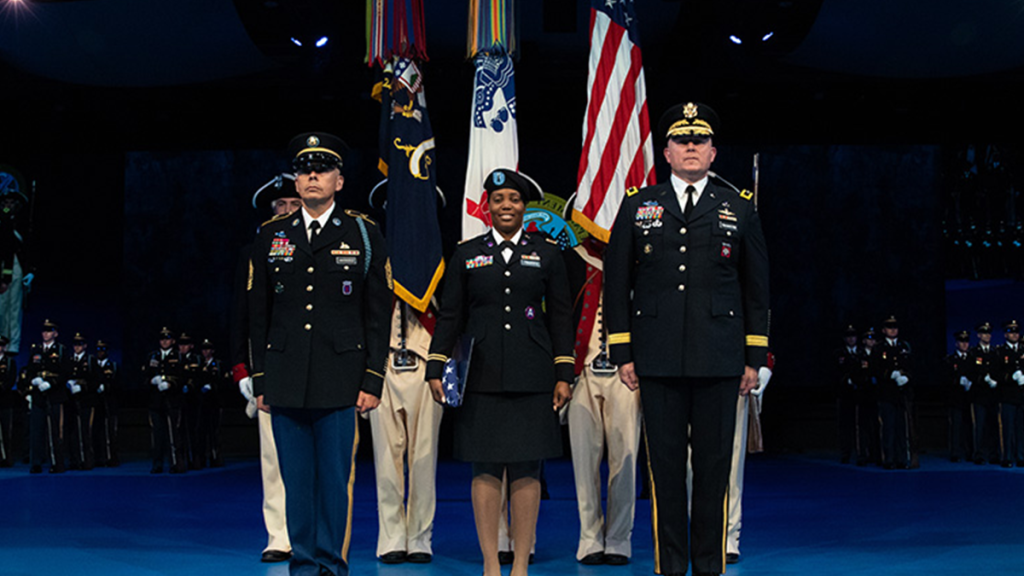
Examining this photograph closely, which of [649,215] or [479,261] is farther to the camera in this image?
[479,261]

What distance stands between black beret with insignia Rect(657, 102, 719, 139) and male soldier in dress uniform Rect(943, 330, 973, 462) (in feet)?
25.8

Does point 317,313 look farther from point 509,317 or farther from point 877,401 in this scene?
point 877,401

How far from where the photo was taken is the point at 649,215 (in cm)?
392

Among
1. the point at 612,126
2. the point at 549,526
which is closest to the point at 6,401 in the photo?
the point at 549,526

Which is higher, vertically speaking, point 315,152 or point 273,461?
point 315,152

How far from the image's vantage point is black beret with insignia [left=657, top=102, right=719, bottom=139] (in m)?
3.88

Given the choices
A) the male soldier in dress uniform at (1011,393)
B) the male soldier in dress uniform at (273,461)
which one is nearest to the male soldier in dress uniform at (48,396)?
the male soldier in dress uniform at (273,461)

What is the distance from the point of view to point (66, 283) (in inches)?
481

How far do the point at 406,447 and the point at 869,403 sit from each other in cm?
674

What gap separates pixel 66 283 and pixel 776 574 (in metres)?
9.95

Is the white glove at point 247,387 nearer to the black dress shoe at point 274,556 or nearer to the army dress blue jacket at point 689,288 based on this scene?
the black dress shoe at point 274,556

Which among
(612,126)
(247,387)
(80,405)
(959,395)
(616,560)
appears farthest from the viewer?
(959,395)

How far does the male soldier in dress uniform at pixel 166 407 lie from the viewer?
9977 mm

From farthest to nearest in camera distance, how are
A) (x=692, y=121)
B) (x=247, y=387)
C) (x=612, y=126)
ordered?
(x=612, y=126) < (x=247, y=387) < (x=692, y=121)
